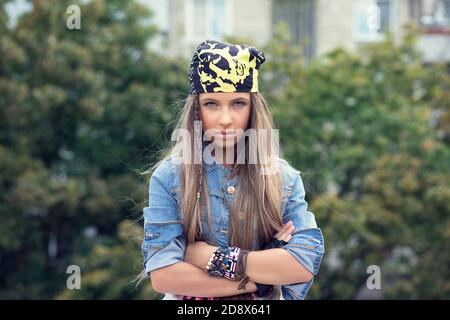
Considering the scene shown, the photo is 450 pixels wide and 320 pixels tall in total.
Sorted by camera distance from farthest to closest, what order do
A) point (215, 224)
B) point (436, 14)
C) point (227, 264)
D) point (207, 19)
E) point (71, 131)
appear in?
point (207, 19) → point (436, 14) → point (71, 131) → point (215, 224) → point (227, 264)

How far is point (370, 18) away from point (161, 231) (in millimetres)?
16160

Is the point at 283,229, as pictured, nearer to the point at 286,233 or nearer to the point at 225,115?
the point at 286,233

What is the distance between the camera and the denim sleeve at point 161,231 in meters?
3.20

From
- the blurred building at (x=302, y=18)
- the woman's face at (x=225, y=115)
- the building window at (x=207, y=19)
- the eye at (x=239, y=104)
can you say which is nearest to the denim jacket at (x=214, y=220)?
the woman's face at (x=225, y=115)

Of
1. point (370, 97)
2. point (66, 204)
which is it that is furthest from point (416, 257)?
point (66, 204)

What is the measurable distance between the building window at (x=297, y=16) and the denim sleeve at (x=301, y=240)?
1614cm

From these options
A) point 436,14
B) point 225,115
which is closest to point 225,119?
point 225,115

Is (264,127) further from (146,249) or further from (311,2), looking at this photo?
(311,2)

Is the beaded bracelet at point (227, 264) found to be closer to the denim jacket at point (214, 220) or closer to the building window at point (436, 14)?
the denim jacket at point (214, 220)

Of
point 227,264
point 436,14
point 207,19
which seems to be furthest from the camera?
point 207,19

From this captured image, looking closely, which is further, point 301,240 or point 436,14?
point 436,14

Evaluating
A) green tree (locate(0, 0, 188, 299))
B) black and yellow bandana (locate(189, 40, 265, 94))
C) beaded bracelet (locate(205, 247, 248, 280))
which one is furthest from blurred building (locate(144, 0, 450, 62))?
beaded bracelet (locate(205, 247, 248, 280))

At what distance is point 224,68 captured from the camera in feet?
10.6

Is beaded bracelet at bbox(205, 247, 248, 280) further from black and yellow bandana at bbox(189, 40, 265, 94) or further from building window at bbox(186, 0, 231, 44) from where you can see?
building window at bbox(186, 0, 231, 44)
